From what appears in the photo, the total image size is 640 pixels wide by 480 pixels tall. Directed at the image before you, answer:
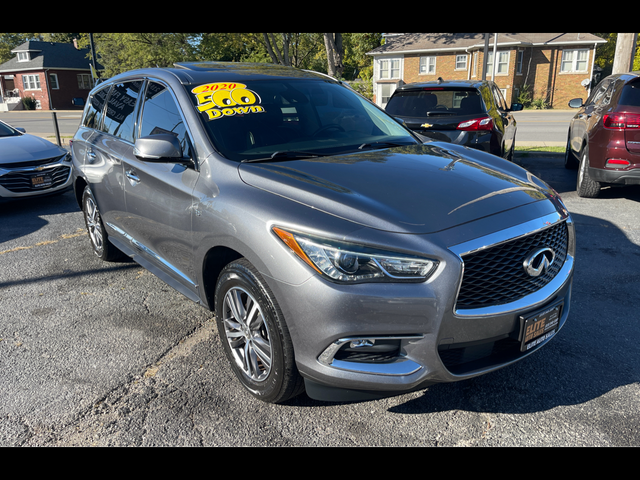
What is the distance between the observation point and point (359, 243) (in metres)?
2.27

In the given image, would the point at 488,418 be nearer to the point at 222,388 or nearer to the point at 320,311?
the point at 320,311

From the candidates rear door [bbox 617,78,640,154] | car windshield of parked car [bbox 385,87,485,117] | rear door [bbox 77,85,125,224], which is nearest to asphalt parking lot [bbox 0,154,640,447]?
rear door [bbox 77,85,125,224]

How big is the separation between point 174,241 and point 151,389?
937 millimetres

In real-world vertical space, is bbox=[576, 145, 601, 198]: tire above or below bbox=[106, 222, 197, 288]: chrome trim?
below

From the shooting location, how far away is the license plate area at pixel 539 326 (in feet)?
8.09

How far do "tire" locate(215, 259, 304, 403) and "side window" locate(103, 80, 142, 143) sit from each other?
6.10 ft

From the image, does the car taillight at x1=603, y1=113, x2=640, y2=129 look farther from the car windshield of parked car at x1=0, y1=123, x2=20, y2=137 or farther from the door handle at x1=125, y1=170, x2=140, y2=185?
the car windshield of parked car at x1=0, y1=123, x2=20, y2=137

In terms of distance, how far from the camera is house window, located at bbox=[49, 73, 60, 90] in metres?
52.1

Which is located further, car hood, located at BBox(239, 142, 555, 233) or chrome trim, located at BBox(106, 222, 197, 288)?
chrome trim, located at BBox(106, 222, 197, 288)

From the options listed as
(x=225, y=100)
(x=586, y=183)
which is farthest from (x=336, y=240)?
(x=586, y=183)

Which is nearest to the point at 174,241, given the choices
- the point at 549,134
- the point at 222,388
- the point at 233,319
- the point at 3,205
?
the point at 233,319

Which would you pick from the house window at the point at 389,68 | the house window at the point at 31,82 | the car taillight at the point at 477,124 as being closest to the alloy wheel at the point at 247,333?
the car taillight at the point at 477,124

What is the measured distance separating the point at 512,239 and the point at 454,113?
4.94 m

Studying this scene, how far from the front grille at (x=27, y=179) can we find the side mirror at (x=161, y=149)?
5.21m
